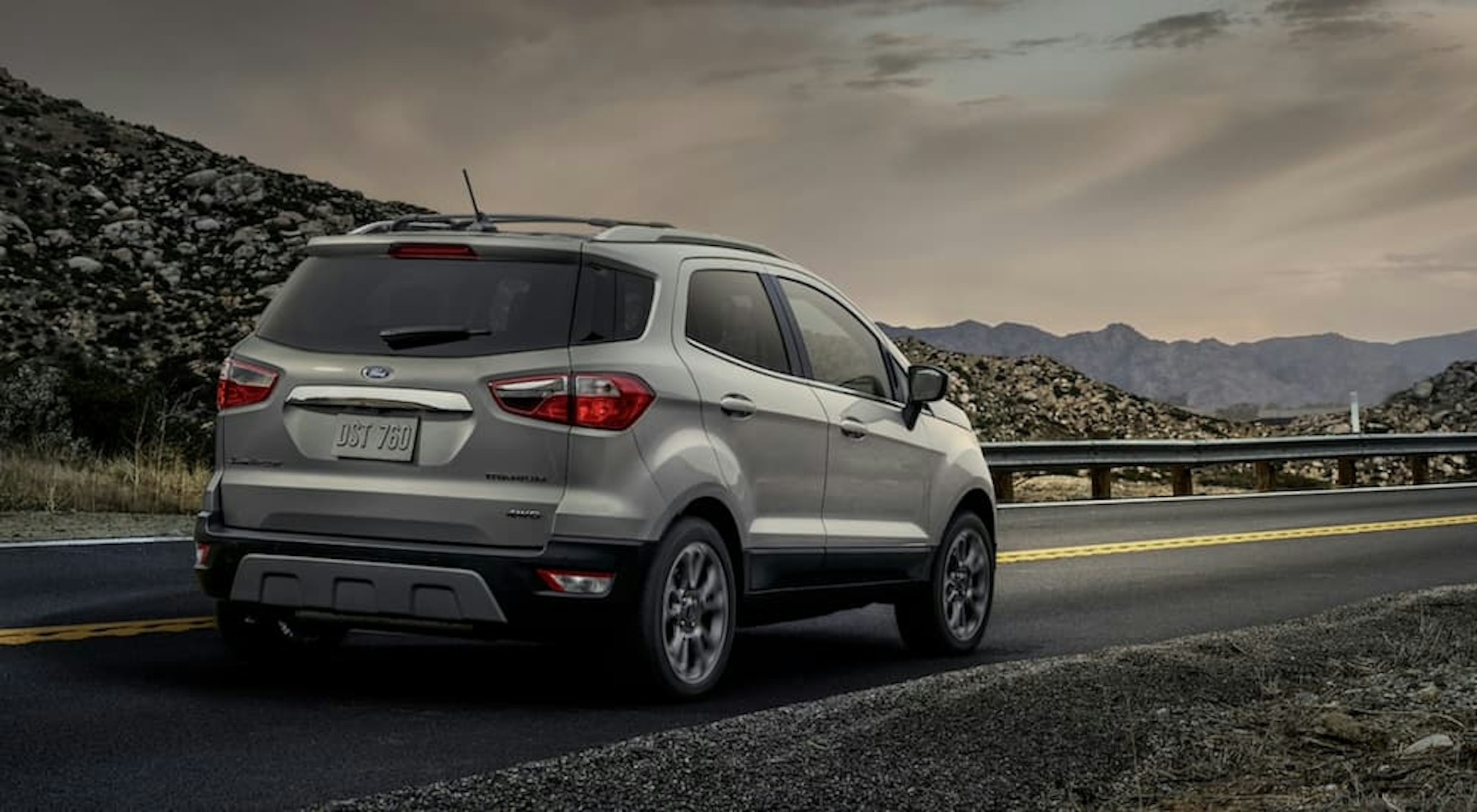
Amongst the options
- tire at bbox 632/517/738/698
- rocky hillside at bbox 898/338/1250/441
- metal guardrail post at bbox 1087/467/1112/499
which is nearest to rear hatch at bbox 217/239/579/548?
tire at bbox 632/517/738/698

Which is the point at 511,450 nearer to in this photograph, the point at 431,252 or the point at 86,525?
the point at 431,252

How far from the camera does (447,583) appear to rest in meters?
7.98

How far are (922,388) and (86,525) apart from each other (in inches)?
322

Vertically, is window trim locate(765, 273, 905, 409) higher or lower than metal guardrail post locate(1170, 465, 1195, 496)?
higher

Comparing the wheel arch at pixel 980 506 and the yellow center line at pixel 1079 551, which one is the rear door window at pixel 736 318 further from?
the yellow center line at pixel 1079 551

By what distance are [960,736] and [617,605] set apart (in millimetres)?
1739

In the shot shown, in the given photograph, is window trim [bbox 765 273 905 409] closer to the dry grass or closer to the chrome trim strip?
the chrome trim strip

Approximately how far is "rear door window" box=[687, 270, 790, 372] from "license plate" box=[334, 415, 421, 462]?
135cm

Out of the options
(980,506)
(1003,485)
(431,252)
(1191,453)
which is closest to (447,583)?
(431,252)

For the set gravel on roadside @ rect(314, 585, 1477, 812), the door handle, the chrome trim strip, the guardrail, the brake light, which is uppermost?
the brake light

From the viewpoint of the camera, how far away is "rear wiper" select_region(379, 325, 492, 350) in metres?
8.29

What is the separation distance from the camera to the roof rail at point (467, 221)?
346 inches

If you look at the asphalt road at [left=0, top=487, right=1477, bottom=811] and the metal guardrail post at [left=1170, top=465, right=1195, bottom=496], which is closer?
the asphalt road at [left=0, top=487, right=1477, bottom=811]

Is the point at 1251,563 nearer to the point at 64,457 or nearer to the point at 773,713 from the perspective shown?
the point at 773,713
